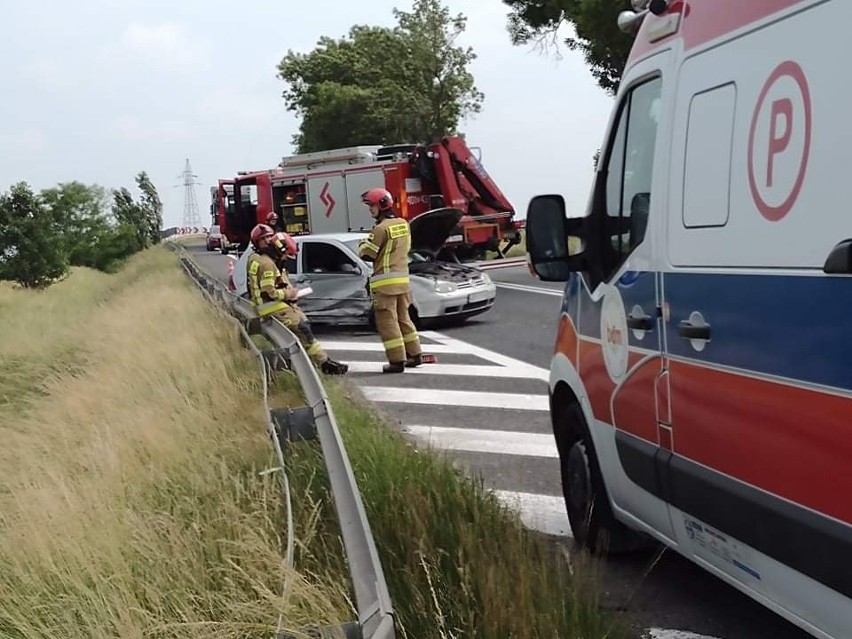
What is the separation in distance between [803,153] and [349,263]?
39.0 ft

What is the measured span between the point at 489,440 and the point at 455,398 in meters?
1.88

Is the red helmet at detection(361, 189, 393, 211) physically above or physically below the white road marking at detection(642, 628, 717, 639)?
above

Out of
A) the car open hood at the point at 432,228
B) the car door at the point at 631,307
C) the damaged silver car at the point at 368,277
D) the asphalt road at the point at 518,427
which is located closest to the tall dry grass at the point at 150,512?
the car door at the point at 631,307

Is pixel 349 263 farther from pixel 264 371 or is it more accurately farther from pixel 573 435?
pixel 573 435

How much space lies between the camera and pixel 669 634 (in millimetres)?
3908

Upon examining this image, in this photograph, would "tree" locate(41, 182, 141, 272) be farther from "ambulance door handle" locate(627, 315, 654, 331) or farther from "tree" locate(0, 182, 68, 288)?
"ambulance door handle" locate(627, 315, 654, 331)

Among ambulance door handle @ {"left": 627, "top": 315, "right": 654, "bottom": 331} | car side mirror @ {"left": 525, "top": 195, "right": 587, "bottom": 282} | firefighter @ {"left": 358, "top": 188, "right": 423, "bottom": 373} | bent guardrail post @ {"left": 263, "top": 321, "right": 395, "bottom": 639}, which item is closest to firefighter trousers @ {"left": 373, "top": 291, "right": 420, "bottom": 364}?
firefighter @ {"left": 358, "top": 188, "right": 423, "bottom": 373}

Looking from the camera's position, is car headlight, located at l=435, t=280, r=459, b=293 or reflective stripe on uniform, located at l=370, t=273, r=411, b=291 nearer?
reflective stripe on uniform, located at l=370, t=273, r=411, b=291

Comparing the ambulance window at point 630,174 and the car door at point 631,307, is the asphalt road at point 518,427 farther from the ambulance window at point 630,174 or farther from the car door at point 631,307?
the ambulance window at point 630,174

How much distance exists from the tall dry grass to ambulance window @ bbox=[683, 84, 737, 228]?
1.74 metres

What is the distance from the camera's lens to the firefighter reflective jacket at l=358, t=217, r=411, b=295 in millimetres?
10320

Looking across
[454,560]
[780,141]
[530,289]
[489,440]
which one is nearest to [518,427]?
[489,440]

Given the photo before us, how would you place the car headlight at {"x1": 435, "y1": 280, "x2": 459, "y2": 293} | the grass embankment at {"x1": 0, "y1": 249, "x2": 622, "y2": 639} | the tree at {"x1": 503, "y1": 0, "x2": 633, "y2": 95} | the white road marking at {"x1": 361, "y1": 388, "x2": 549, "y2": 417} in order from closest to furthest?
the grass embankment at {"x1": 0, "y1": 249, "x2": 622, "y2": 639}, the white road marking at {"x1": 361, "y1": 388, "x2": 549, "y2": 417}, the car headlight at {"x1": 435, "y1": 280, "x2": 459, "y2": 293}, the tree at {"x1": 503, "y1": 0, "x2": 633, "y2": 95}

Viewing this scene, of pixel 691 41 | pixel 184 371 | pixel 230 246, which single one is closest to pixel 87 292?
pixel 230 246
